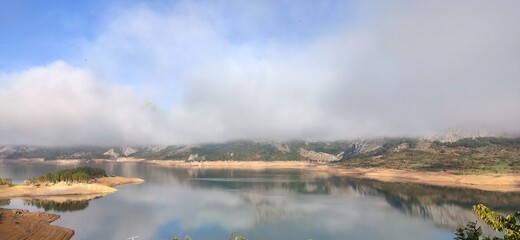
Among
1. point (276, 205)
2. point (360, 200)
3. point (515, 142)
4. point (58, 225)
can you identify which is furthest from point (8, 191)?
point (515, 142)

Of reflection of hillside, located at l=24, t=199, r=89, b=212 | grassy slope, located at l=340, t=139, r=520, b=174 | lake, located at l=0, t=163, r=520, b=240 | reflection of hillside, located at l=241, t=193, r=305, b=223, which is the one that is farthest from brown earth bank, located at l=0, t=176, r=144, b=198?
grassy slope, located at l=340, t=139, r=520, b=174

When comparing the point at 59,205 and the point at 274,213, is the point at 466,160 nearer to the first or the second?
the point at 274,213

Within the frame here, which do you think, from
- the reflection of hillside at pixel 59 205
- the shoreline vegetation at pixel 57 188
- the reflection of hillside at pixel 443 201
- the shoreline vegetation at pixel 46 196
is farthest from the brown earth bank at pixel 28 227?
the reflection of hillside at pixel 443 201

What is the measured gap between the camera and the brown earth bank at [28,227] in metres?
53.5

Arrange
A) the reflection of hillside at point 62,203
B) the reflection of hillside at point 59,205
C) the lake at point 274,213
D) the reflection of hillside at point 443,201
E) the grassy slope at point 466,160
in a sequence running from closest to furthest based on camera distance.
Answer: the lake at point 274,213
the reflection of hillside at point 443,201
the reflection of hillside at point 59,205
the reflection of hillside at point 62,203
the grassy slope at point 466,160

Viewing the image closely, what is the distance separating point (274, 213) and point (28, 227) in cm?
4147

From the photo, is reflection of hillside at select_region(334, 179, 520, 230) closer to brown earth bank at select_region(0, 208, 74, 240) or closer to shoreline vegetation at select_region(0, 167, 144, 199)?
brown earth bank at select_region(0, 208, 74, 240)

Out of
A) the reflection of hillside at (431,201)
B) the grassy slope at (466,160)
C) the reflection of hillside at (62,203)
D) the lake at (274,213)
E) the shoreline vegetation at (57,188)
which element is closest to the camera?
the lake at (274,213)

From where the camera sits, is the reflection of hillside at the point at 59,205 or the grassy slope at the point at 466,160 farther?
the grassy slope at the point at 466,160

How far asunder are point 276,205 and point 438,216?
33344 millimetres

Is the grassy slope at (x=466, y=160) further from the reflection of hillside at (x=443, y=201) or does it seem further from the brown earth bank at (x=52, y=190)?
the brown earth bank at (x=52, y=190)

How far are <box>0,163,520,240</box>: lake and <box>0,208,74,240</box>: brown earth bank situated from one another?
2.15 m

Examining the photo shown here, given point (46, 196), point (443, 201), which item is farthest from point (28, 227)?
point (443, 201)

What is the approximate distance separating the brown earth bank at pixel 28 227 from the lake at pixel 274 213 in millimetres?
2152
